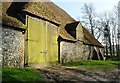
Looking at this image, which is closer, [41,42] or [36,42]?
[36,42]

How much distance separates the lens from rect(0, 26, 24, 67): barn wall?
18.5 m

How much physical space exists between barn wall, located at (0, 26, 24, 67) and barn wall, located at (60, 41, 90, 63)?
8.37 m

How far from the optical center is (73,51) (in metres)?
31.9

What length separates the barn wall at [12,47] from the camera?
18.5m

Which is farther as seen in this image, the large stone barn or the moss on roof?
the large stone barn

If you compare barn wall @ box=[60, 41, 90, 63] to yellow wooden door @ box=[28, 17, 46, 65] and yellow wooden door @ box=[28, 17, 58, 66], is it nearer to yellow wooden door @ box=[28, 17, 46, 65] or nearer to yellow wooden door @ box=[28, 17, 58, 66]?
yellow wooden door @ box=[28, 17, 58, 66]

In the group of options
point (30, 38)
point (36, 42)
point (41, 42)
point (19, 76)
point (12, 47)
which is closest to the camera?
point (19, 76)

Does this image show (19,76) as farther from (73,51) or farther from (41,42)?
(73,51)

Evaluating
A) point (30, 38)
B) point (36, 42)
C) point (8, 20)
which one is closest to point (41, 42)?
point (36, 42)

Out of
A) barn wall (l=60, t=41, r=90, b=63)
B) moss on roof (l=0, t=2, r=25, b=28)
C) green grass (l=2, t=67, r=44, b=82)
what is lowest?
green grass (l=2, t=67, r=44, b=82)

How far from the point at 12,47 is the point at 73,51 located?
13.5 m

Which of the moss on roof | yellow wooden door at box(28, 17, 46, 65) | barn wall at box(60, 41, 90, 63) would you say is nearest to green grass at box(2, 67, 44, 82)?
the moss on roof

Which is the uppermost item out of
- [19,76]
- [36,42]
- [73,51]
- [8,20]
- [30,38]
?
[8,20]

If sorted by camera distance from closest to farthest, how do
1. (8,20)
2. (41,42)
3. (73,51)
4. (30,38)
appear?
(8,20)
(30,38)
(41,42)
(73,51)
